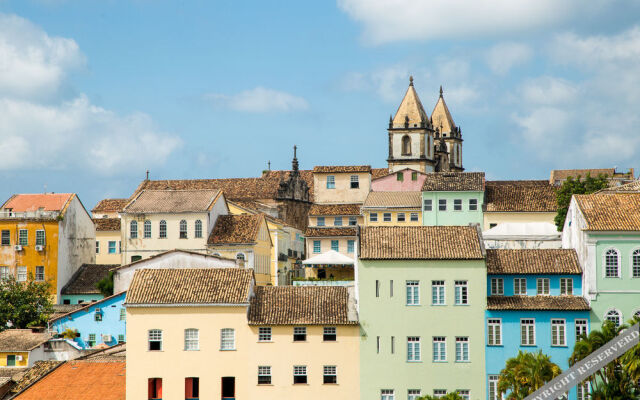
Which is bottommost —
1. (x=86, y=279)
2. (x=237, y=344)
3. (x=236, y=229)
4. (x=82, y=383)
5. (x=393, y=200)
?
(x=82, y=383)

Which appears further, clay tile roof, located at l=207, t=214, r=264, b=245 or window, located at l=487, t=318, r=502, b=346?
clay tile roof, located at l=207, t=214, r=264, b=245

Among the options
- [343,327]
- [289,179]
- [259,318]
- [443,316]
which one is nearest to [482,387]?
[443,316]

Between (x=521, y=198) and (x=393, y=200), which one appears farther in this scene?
(x=393, y=200)

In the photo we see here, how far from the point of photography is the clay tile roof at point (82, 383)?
220ft

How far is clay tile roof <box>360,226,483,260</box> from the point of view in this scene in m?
65.2

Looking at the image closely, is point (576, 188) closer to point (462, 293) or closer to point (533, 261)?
point (533, 261)

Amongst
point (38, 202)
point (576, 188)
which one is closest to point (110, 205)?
point (38, 202)

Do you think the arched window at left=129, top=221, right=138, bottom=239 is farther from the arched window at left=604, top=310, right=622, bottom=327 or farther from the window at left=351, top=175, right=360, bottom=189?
the arched window at left=604, top=310, right=622, bottom=327

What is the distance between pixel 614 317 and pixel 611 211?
6.46 m

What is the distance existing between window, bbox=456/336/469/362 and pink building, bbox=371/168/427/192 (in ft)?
155

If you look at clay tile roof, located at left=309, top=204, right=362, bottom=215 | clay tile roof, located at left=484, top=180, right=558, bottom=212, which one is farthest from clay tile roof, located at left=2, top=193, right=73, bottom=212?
clay tile roof, located at left=484, top=180, right=558, bottom=212

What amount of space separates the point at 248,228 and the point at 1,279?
71.0 ft

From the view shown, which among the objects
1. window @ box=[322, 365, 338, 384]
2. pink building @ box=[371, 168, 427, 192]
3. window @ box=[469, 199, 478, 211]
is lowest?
window @ box=[322, 365, 338, 384]

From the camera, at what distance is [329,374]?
2549 inches
